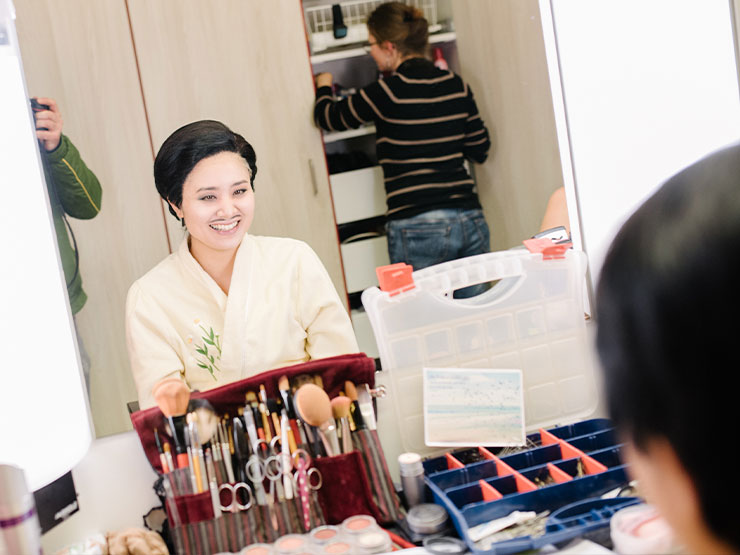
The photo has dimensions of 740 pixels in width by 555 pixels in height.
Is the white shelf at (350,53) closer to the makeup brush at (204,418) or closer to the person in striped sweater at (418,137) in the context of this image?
the person in striped sweater at (418,137)

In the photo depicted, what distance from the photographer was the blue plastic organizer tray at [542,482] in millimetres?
889

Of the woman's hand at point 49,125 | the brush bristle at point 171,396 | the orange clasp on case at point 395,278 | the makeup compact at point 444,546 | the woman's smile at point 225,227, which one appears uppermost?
the woman's hand at point 49,125

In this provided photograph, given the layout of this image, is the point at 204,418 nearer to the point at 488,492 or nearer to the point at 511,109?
the point at 488,492

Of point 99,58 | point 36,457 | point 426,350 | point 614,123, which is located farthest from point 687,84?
point 36,457

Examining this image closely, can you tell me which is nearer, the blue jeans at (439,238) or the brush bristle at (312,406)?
the brush bristle at (312,406)

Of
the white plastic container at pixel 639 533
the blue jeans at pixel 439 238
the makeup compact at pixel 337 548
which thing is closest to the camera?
the white plastic container at pixel 639 533

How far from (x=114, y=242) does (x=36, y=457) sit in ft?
1.01

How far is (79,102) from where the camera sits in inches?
38.4

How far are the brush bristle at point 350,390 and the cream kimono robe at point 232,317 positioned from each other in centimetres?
6

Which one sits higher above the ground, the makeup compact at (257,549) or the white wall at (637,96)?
the white wall at (637,96)

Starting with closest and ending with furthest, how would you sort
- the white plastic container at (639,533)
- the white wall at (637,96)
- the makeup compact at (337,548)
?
the white plastic container at (639,533) → the makeup compact at (337,548) → the white wall at (637,96)

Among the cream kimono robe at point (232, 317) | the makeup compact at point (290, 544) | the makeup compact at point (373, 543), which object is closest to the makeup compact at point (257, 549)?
the makeup compact at point (290, 544)

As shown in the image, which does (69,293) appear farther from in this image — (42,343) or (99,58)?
(99,58)

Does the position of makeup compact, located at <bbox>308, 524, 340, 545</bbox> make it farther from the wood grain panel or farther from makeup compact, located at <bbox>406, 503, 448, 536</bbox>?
the wood grain panel
